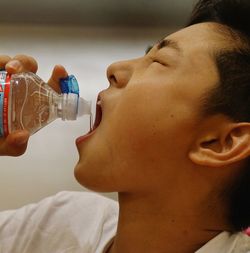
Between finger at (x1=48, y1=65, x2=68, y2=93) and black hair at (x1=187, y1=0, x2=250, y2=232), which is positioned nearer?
black hair at (x1=187, y1=0, x2=250, y2=232)

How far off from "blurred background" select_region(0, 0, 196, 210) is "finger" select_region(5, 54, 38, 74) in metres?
0.27

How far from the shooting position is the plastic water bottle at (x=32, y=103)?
31.9 inches

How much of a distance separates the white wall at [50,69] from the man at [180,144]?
38cm

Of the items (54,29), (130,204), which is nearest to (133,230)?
(130,204)

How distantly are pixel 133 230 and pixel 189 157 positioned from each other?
7.7 inches

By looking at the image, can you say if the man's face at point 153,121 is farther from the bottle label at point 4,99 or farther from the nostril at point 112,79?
A: the bottle label at point 4,99

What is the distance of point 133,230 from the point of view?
0.90 metres

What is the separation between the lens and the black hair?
79cm

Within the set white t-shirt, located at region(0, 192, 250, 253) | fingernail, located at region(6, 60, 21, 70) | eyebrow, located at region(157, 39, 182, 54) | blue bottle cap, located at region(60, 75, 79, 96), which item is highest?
eyebrow, located at region(157, 39, 182, 54)

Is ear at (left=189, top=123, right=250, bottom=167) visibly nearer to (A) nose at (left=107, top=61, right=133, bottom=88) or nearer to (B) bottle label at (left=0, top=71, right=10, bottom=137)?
(A) nose at (left=107, top=61, right=133, bottom=88)

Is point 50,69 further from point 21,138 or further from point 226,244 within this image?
point 226,244

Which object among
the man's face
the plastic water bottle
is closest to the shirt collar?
the man's face

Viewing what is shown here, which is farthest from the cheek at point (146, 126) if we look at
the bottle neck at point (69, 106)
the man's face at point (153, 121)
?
the bottle neck at point (69, 106)

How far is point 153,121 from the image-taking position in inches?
32.1
